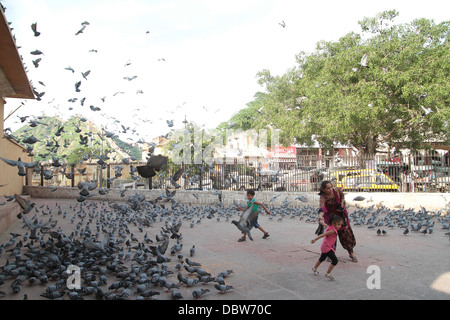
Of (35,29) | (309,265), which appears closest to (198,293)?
(309,265)

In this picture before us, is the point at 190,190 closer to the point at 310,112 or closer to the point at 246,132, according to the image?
the point at 310,112

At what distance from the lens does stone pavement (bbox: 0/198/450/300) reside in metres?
3.82

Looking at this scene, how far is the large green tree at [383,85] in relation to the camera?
15.8m

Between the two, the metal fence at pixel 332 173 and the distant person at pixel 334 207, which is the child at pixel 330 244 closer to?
the distant person at pixel 334 207

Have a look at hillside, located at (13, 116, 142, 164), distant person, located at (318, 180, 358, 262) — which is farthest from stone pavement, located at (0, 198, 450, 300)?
hillside, located at (13, 116, 142, 164)

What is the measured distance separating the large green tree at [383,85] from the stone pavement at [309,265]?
32.2ft

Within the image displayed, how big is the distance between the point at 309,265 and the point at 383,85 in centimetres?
1442

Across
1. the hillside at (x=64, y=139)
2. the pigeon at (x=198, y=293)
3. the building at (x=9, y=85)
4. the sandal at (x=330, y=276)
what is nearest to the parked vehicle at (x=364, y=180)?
the hillside at (x=64, y=139)

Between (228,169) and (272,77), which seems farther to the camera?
(272,77)

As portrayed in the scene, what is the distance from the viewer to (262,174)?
13945mm

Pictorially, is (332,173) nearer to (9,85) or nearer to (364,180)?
(364,180)

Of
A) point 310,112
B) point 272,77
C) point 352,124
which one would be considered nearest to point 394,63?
point 352,124

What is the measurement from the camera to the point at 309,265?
Answer: 4.91 meters
